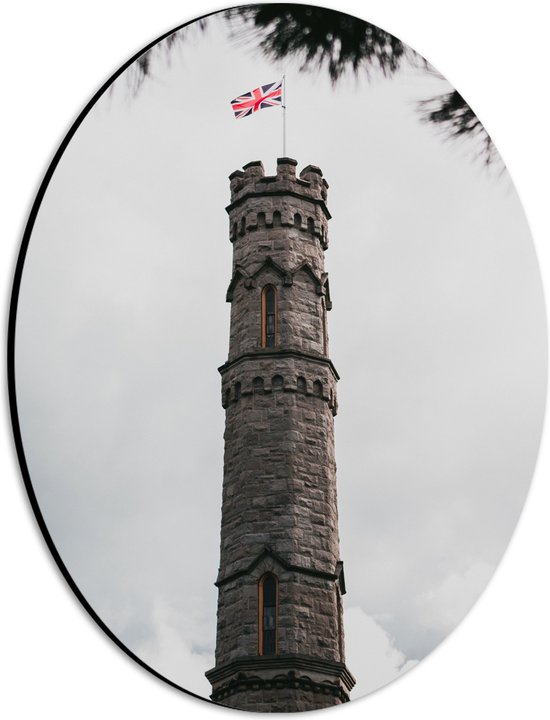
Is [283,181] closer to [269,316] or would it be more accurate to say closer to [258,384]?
[269,316]

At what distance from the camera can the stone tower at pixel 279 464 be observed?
5.17 meters

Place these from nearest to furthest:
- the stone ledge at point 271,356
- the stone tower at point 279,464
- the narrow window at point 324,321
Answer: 1. the stone tower at point 279,464
2. the stone ledge at point 271,356
3. the narrow window at point 324,321

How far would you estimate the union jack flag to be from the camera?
5660mm

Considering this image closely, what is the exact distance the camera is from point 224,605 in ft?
17.1

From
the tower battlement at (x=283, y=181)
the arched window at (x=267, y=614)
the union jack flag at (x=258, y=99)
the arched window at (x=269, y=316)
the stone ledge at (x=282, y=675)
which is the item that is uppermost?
the union jack flag at (x=258, y=99)

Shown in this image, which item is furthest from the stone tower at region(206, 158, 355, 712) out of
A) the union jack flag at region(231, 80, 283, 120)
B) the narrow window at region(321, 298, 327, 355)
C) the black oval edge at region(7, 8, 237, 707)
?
the black oval edge at region(7, 8, 237, 707)

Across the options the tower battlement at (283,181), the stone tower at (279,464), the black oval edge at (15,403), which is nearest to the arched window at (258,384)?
the stone tower at (279,464)

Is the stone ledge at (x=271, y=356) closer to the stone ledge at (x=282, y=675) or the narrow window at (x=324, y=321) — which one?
the narrow window at (x=324, y=321)

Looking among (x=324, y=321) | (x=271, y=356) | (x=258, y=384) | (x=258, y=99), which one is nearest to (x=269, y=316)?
(x=271, y=356)

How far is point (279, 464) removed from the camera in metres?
6.51

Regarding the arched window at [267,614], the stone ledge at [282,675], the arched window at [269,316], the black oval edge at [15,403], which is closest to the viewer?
the black oval edge at [15,403]

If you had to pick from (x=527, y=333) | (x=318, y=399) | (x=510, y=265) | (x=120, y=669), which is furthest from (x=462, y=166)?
(x=120, y=669)

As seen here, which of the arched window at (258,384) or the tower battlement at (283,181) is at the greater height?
the tower battlement at (283,181)

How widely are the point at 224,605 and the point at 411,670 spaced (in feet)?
3.43
